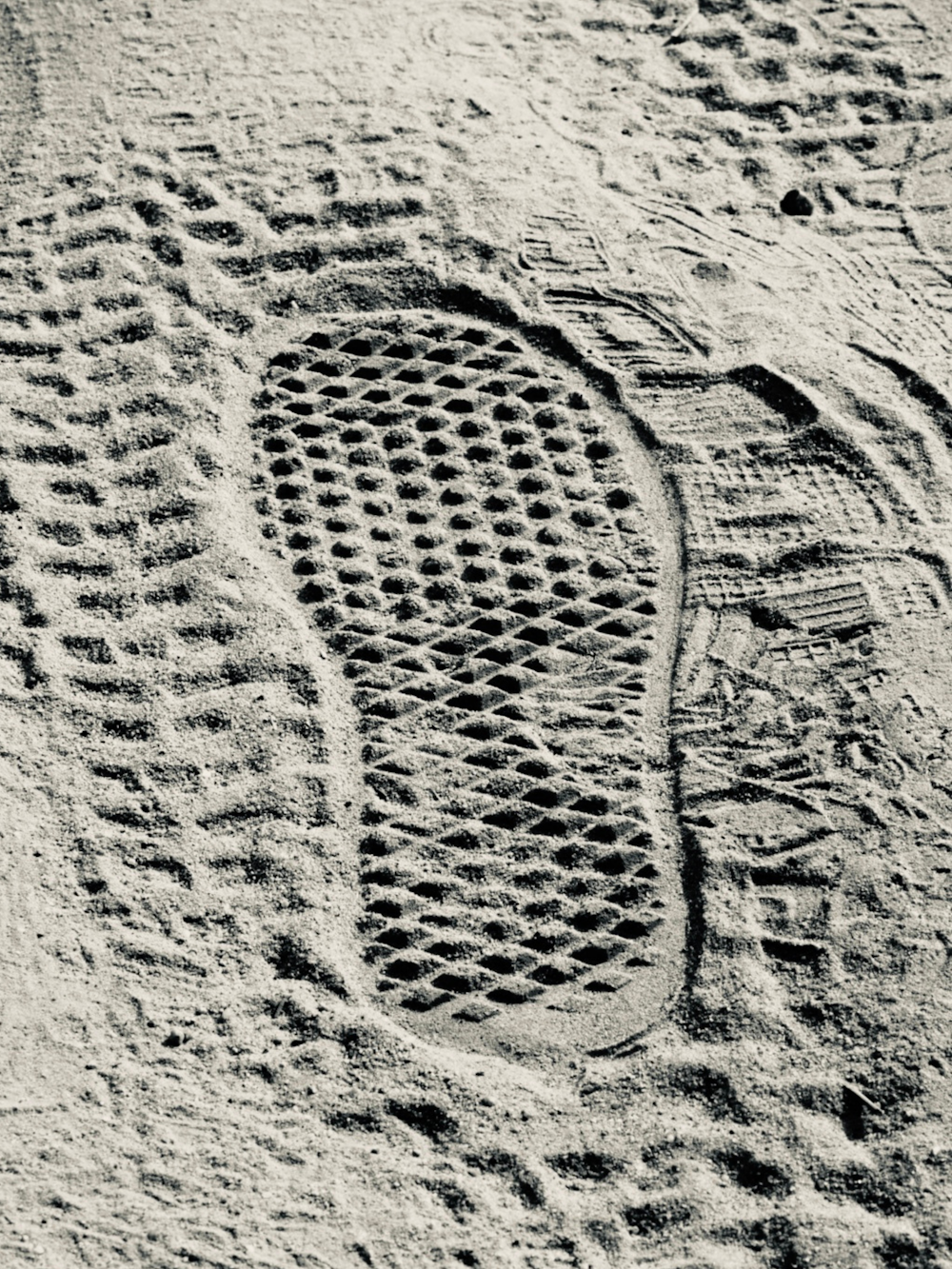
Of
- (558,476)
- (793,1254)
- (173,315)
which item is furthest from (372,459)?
(793,1254)

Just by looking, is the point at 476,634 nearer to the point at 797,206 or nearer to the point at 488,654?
the point at 488,654

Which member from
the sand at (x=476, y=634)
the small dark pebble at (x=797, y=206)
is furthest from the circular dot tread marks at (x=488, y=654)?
the small dark pebble at (x=797, y=206)

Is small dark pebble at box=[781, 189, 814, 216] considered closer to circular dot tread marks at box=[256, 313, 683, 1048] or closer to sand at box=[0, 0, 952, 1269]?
sand at box=[0, 0, 952, 1269]

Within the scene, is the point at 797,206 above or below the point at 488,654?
above

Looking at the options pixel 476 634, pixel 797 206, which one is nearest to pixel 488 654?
pixel 476 634

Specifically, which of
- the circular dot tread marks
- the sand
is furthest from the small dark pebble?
the circular dot tread marks

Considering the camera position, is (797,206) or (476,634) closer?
(476,634)

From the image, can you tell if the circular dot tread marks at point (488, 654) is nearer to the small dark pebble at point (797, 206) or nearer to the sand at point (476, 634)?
the sand at point (476, 634)
